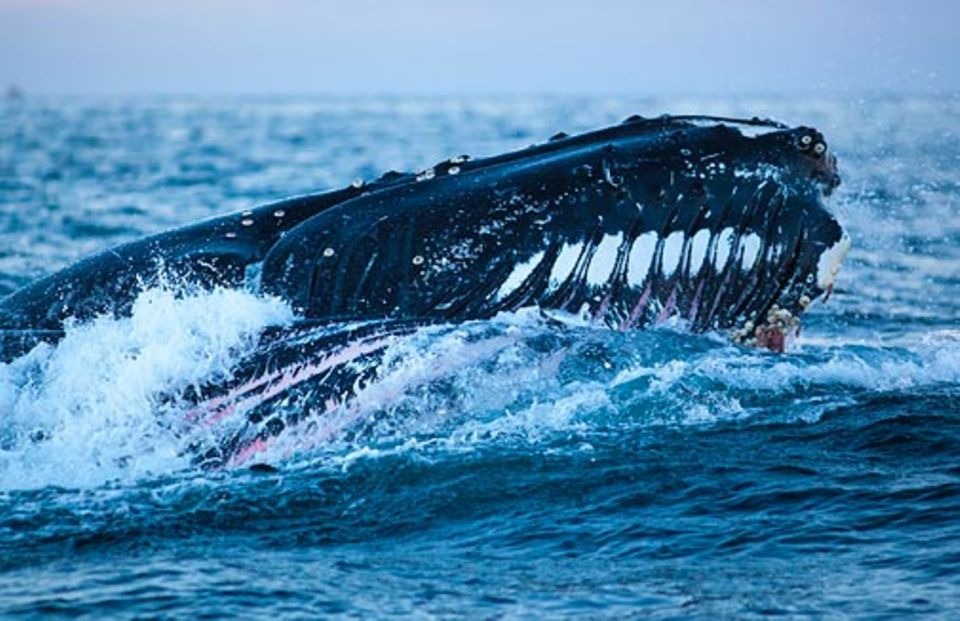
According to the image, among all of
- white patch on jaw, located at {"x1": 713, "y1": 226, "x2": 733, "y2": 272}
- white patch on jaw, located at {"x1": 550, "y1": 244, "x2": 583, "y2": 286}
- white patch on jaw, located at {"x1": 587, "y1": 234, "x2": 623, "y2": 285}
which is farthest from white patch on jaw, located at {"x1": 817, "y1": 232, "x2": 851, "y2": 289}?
white patch on jaw, located at {"x1": 550, "y1": 244, "x2": 583, "y2": 286}

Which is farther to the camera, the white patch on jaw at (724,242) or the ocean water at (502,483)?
the white patch on jaw at (724,242)

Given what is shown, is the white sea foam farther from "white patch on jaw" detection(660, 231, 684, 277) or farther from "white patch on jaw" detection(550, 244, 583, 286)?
"white patch on jaw" detection(660, 231, 684, 277)

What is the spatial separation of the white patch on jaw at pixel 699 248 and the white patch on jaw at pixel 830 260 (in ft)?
2.04

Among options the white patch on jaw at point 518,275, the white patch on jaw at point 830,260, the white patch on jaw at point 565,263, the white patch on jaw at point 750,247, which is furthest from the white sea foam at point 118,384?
the white patch on jaw at point 830,260

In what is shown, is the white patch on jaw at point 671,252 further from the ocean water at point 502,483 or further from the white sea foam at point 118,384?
the white sea foam at point 118,384

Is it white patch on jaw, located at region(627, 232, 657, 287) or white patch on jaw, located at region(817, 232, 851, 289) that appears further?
white patch on jaw, located at region(817, 232, 851, 289)

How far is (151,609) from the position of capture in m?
6.45

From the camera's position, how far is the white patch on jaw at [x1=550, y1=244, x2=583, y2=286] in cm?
842

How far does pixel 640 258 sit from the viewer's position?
27.7ft

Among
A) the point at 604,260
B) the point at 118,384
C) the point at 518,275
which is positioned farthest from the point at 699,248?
the point at 118,384

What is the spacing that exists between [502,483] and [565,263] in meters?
1.27

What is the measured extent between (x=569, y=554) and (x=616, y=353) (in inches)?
78.8

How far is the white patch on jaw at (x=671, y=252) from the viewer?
843cm

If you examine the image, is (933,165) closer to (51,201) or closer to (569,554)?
(51,201)
